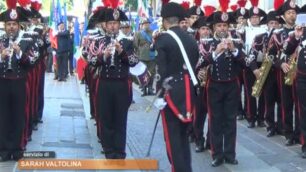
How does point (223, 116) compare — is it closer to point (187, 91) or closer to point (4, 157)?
point (187, 91)

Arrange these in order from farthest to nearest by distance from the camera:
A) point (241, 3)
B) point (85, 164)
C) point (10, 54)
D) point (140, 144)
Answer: point (241, 3) < point (140, 144) < point (10, 54) < point (85, 164)

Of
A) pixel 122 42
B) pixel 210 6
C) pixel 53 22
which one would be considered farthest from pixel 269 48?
pixel 53 22

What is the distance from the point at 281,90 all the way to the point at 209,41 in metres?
2.29

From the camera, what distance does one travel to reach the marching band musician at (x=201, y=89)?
379 inches

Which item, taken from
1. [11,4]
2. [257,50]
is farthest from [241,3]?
[11,4]

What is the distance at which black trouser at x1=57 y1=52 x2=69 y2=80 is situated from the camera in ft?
79.3

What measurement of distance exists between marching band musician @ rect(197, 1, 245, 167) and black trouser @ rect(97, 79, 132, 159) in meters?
1.17

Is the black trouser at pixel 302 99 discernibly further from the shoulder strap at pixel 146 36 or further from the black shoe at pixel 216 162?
the shoulder strap at pixel 146 36

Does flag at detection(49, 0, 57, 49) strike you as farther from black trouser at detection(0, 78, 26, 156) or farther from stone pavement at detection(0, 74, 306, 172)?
black trouser at detection(0, 78, 26, 156)

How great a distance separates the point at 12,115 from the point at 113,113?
56.3 inches

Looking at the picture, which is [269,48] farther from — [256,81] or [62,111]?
[62,111]

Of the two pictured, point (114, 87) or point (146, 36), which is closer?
point (114, 87)

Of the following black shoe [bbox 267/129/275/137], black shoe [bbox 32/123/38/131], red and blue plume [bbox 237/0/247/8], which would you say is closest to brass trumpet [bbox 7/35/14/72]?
black shoe [bbox 32/123/38/131]

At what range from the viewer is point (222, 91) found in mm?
9422
